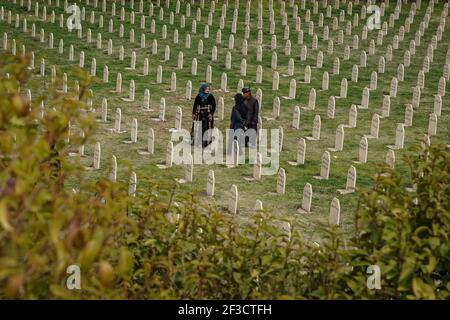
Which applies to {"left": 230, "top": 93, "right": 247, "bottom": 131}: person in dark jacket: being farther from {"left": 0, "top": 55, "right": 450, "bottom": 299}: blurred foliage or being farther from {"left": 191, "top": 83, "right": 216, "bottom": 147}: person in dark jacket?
{"left": 0, "top": 55, "right": 450, "bottom": 299}: blurred foliage

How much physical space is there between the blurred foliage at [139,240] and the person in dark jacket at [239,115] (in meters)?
9.39

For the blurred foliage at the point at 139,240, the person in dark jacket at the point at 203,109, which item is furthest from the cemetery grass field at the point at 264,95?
the blurred foliage at the point at 139,240

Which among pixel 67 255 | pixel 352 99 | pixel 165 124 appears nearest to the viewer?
pixel 67 255

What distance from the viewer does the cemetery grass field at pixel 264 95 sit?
1522 centimetres

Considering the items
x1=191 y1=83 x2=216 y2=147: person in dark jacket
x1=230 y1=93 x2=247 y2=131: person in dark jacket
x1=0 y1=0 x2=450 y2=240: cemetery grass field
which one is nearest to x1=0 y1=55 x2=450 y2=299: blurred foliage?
x1=0 y1=0 x2=450 y2=240: cemetery grass field

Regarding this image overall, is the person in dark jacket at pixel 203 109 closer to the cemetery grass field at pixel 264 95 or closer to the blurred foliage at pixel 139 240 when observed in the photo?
the cemetery grass field at pixel 264 95

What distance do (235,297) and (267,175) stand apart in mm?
8743

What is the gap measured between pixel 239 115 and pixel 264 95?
364 cm

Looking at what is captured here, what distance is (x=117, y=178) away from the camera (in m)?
15.4

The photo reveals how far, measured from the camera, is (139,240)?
798cm

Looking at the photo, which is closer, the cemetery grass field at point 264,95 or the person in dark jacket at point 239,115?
the cemetery grass field at point 264,95

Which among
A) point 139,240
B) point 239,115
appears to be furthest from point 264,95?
point 139,240

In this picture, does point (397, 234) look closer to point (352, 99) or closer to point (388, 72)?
point (352, 99)
